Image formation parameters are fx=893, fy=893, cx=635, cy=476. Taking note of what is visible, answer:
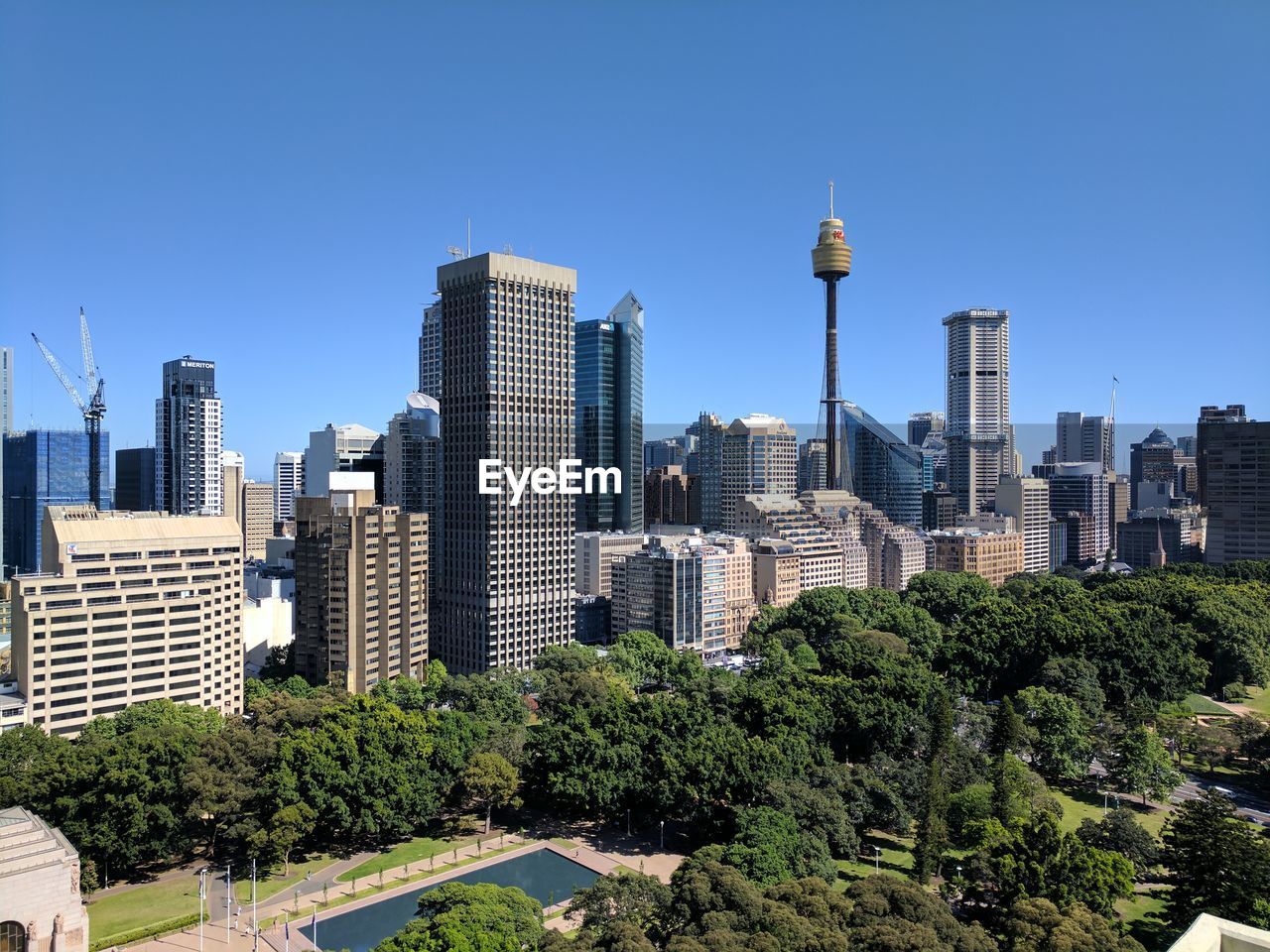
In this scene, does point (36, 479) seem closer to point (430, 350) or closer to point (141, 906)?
point (430, 350)

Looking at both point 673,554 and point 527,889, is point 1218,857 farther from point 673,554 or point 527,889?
point 673,554

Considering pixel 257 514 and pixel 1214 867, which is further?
pixel 257 514

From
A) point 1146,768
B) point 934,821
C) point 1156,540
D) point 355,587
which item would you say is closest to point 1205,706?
point 1146,768

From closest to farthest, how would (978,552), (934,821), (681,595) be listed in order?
1. (934,821)
2. (681,595)
3. (978,552)

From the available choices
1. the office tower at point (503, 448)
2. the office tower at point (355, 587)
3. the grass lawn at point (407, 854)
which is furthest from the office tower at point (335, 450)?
the grass lawn at point (407, 854)

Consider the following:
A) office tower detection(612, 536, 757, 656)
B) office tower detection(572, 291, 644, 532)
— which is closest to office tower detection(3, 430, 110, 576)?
office tower detection(572, 291, 644, 532)

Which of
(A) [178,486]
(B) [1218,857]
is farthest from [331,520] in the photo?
(A) [178,486]
